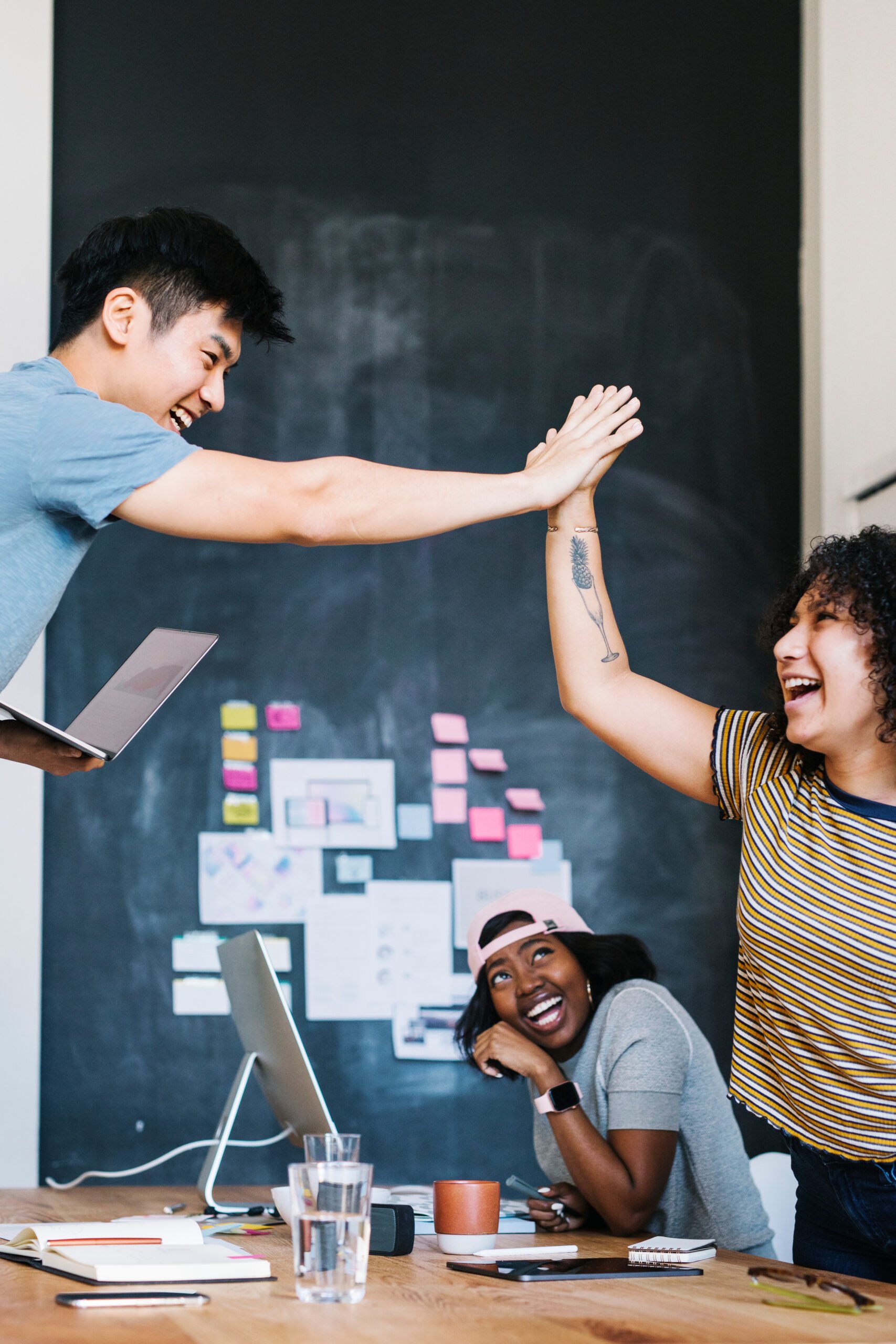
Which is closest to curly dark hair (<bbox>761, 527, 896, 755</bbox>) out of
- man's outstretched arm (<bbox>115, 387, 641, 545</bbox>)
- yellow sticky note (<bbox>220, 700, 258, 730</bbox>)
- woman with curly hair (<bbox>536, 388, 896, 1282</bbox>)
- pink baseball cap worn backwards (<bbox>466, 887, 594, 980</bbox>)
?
woman with curly hair (<bbox>536, 388, 896, 1282</bbox>)

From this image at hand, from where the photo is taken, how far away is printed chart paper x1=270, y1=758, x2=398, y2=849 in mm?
3229

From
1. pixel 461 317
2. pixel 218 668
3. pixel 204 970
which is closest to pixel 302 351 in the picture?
pixel 461 317

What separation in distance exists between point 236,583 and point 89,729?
1.72 m

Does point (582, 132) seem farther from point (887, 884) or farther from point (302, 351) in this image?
point (887, 884)

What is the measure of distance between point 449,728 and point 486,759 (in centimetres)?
12

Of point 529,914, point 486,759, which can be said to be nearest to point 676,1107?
point 529,914

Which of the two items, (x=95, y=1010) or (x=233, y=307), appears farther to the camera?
(x=95, y=1010)

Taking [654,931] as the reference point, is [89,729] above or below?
above

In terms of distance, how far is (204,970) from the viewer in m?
3.13

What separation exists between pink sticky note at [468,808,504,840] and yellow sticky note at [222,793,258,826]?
1.80 feet

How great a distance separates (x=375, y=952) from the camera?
3.21 meters

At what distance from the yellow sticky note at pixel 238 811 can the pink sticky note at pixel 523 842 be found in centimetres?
65

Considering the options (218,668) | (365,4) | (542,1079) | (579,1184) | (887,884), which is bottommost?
(579,1184)

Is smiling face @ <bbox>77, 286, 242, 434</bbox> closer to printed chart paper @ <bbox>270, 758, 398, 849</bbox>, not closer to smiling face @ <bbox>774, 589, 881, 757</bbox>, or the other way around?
smiling face @ <bbox>774, 589, 881, 757</bbox>
